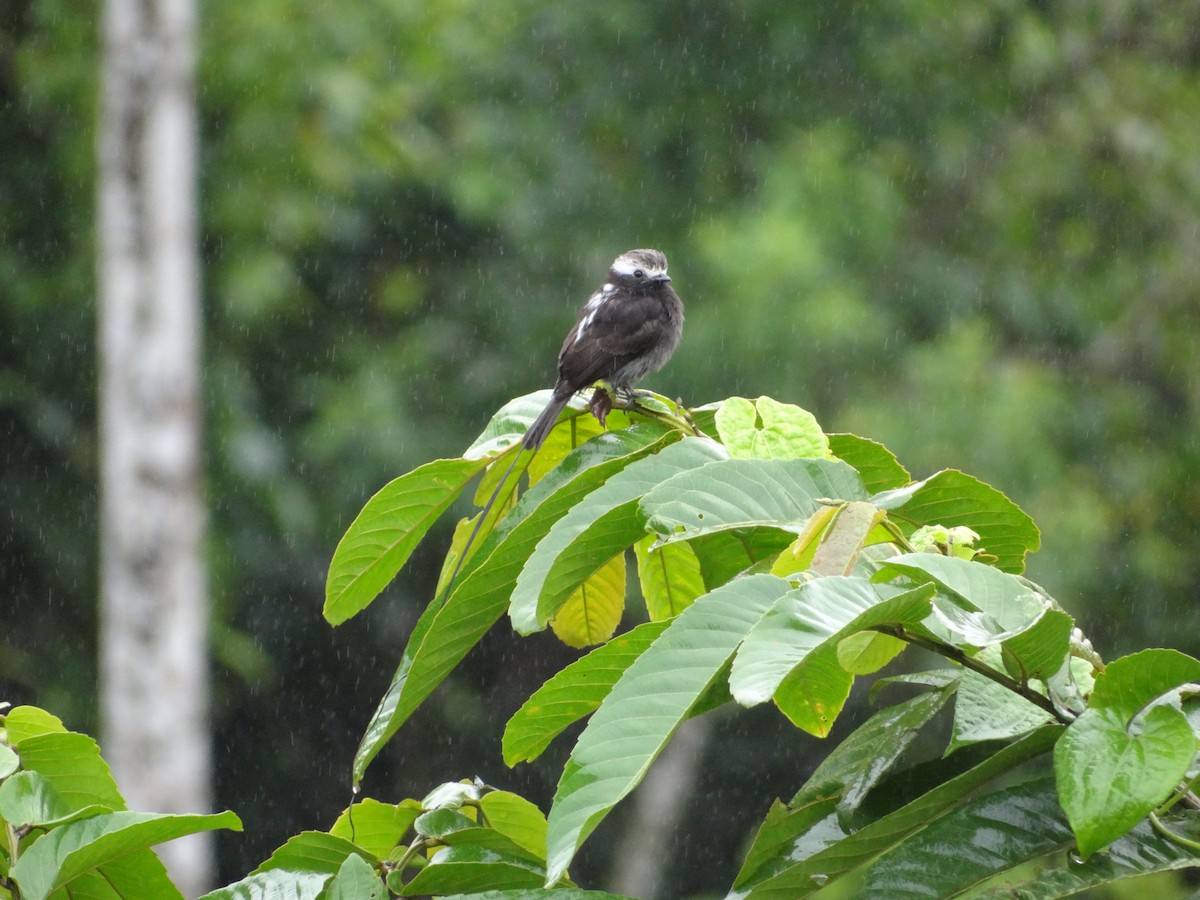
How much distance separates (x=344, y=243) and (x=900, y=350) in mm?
3546

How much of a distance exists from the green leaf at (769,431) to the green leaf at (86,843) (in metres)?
0.42

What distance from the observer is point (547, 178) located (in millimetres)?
8828

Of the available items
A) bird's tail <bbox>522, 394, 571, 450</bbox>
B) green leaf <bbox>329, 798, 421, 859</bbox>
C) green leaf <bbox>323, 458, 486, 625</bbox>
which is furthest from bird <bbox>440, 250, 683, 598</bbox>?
green leaf <bbox>329, 798, 421, 859</bbox>

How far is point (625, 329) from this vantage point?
3.56 metres

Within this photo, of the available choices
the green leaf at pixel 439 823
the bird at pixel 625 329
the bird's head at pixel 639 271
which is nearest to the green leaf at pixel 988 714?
the green leaf at pixel 439 823

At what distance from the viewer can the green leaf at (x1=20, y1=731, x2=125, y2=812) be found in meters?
0.96

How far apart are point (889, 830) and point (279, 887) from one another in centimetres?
38

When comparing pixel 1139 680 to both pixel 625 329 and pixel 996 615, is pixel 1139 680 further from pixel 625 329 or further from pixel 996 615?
pixel 625 329

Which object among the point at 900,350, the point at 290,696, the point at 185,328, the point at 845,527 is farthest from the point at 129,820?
the point at 290,696

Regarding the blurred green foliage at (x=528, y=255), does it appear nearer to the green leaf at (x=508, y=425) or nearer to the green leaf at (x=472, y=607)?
the green leaf at (x=508, y=425)

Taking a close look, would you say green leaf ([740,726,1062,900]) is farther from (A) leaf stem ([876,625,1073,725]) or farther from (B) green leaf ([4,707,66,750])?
(B) green leaf ([4,707,66,750])

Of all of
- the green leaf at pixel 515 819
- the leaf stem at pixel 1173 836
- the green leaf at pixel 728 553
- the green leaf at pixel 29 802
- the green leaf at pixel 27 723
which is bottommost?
the green leaf at pixel 515 819

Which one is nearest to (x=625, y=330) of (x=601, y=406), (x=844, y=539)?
(x=601, y=406)

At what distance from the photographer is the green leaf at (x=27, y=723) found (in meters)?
1.03
